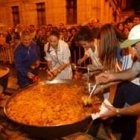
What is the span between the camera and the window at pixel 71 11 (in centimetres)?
1838

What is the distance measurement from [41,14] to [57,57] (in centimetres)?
1621

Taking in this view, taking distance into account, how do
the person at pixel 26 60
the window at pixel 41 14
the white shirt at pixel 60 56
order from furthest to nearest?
the window at pixel 41 14, the person at pixel 26 60, the white shirt at pixel 60 56

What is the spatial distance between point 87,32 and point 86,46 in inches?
8.8

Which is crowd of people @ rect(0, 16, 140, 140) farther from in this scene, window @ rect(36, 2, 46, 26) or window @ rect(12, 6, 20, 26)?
window @ rect(12, 6, 20, 26)

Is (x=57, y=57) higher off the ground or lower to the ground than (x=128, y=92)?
higher

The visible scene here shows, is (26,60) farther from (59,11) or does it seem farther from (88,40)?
(59,11)

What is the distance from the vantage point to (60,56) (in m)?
5.36

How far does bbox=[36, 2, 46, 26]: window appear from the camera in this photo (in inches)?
814


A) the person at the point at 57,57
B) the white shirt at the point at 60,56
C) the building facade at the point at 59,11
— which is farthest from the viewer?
the building facade at the point at 59,11

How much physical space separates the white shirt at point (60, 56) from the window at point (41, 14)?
51.0 ft

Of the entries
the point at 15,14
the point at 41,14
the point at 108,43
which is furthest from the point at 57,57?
the point at 15,14

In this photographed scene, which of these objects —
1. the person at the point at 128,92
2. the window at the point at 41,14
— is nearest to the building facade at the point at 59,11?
the window at the point at 41,14

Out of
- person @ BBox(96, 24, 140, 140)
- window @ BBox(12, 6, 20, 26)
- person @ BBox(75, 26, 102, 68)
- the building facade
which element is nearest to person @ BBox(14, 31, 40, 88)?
person @ BBox(75, 26, 102, 68)

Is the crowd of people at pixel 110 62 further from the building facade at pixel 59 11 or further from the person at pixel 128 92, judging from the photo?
the building facade at pixel 59 11
